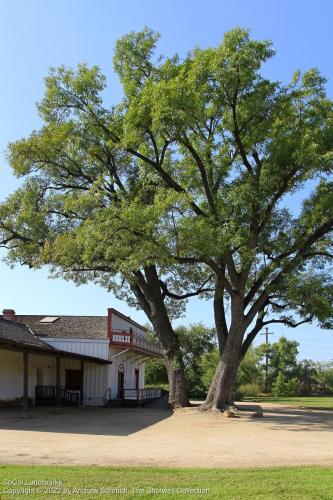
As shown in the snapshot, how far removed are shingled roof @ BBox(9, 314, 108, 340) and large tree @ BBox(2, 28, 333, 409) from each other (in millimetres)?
6078

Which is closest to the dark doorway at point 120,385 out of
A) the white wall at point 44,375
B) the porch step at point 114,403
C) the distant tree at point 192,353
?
the porch step at point 114,403

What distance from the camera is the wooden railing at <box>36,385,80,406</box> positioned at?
31.1m

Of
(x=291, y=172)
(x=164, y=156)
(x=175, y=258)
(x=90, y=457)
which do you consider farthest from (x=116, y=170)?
(x=90, y=457)

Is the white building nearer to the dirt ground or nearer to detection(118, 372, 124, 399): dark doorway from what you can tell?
detection(118, 372, 124, 399): dark doorway

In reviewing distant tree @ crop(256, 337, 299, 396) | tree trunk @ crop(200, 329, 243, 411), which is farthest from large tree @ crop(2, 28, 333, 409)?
distant tree @ crop(256, 337, 299, 396)

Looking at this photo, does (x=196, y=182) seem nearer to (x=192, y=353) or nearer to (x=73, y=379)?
(x=73, y=379)

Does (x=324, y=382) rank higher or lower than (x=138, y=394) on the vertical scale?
lower

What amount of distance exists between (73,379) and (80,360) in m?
4.33

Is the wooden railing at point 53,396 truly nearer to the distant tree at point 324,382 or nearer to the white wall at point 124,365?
the white wall at point 124,365

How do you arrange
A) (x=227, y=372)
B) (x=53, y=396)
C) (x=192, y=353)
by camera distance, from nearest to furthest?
(x=227, y=372)
(x=53, y=396)
(x=192, y=353)

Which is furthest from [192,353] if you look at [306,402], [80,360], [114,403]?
[80,360]

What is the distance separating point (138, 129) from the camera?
24.2 m

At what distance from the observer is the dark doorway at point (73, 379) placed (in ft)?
112

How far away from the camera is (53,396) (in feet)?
103
